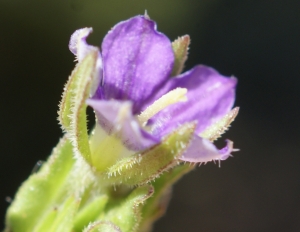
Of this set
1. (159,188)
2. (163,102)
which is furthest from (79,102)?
(159,188)

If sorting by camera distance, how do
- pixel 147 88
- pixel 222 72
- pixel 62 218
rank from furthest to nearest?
pixel 222 72, pixel 147 88, pixel 62 218

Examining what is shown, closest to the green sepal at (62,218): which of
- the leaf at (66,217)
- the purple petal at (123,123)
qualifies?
the leaf at (66,217)

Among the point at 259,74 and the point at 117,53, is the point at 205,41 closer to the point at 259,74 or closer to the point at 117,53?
the point at 259,74

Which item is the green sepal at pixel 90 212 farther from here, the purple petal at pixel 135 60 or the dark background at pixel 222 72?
the dark background at pixel 222 72

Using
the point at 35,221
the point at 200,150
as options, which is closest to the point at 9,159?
the point at 35,221

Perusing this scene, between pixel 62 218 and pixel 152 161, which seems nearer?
pixel 152 161

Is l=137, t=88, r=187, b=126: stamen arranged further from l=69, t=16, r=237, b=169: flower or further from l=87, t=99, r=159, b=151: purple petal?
l=87, t=99, r=159, b=151: purple petal

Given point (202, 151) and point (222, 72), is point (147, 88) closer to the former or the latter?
point (202, 151)
